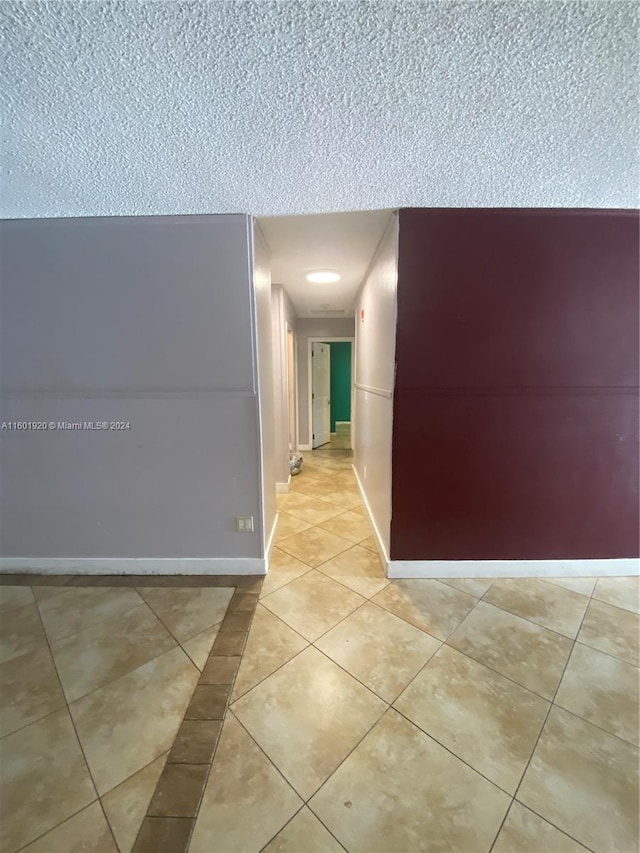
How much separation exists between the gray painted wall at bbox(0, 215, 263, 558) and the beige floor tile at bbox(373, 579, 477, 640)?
103 cm

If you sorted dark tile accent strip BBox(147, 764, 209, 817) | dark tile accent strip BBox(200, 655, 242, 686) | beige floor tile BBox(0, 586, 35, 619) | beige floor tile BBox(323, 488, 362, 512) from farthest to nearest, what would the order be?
beige floor tile BBox(323, 488, 362, 512) → beige floor tile BBox(0, 586, 35, 619) → dark tile accent strip BBox(200, 655, 242, 686) → dark tile accent strip BBox(147, 764, 209, 817)

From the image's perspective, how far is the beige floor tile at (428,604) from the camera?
186cm

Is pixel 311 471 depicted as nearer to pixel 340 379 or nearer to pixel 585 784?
pixel 585 784

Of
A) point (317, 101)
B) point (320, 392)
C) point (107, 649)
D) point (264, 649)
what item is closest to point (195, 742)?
point (264, 649)

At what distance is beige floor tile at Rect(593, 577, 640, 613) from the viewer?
2.03 metres

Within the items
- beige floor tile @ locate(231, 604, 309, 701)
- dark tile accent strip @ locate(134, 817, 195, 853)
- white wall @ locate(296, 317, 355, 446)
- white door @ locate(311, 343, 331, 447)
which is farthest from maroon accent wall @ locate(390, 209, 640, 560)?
white door @ locate(311, 343, 331, 447)

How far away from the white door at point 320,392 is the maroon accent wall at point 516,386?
13.3ft

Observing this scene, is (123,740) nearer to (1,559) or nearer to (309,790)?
(309,790)

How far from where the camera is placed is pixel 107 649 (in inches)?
67.0

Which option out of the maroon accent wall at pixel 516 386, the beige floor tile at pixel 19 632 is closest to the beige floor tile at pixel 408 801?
the maroon accent wall at pixel 516 386

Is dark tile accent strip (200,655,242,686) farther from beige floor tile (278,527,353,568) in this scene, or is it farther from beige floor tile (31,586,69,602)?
beige floor tile (31,586,69,602)

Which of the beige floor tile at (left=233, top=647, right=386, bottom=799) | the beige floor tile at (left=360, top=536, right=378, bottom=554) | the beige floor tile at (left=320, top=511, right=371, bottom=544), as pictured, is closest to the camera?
the beige floor tile at (left=233, top=647, right=386, bottom=799)

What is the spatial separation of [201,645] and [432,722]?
119cm

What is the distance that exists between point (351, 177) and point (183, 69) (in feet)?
2.90
